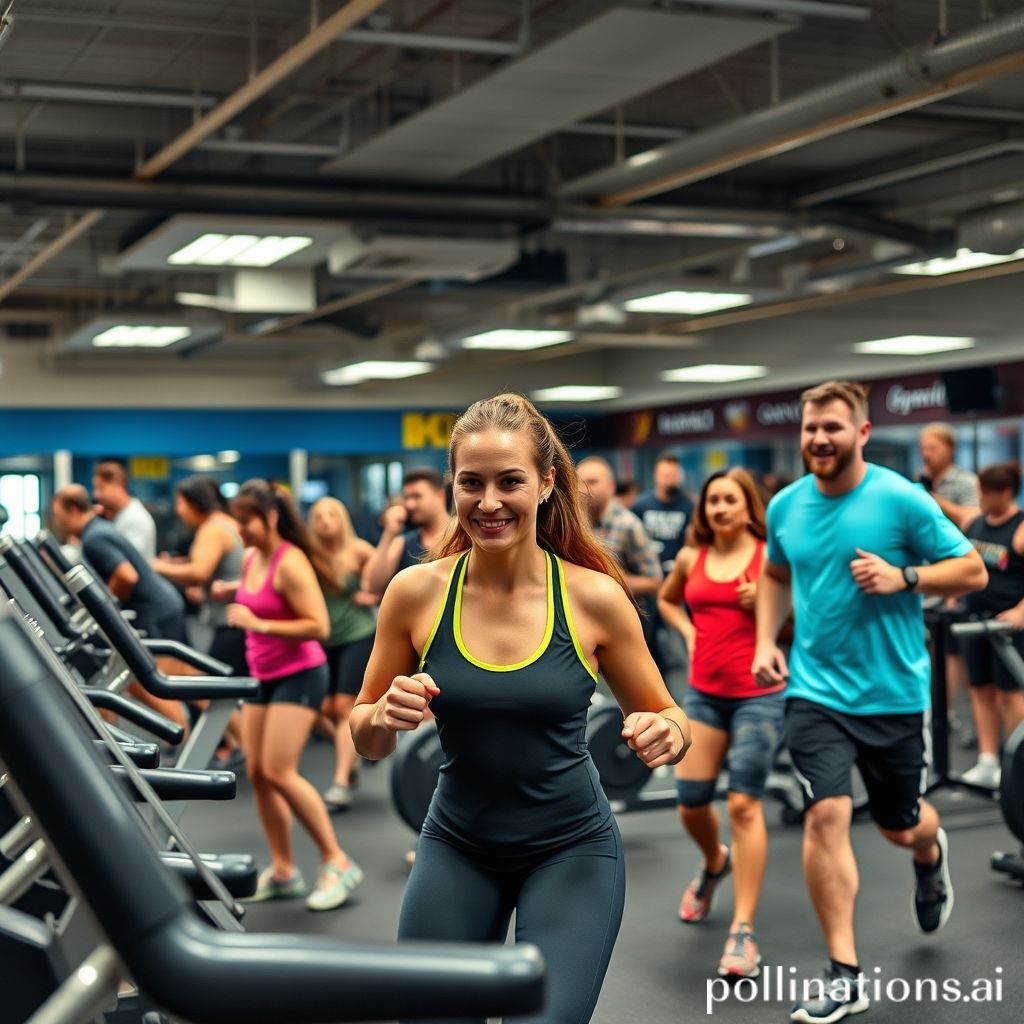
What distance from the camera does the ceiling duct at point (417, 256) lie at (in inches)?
327

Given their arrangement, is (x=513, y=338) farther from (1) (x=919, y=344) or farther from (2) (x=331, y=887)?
(2) (x=331, y=887)

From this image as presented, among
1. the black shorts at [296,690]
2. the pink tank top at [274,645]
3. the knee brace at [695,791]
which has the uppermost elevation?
the pink tank top at [274,645]

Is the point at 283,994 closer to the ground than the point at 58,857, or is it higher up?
closer to the ground

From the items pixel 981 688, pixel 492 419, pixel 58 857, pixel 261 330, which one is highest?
pixel 261 330

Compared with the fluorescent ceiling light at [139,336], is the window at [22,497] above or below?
below

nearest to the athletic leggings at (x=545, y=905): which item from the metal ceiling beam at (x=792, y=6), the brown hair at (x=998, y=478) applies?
the metal ceiling beam at (x=792, y=6)

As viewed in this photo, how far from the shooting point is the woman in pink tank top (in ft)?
15.4

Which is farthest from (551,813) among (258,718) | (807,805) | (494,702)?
(258,718)

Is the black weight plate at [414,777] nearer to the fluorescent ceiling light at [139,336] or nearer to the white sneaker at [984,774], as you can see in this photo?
the white sneaker at [984,774]

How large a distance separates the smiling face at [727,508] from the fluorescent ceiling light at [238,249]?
14.5 ft

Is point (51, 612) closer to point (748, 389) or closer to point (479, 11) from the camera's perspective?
point (479, 11)

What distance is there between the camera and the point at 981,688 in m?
6.51

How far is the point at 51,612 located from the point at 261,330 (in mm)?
10158

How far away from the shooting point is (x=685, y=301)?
10594 millimetres
